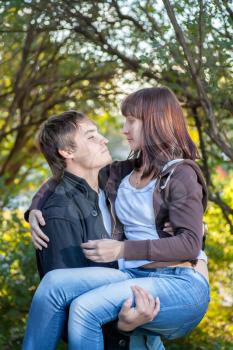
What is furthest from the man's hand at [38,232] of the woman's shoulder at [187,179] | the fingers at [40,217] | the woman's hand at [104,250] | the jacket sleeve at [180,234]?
the woman's shoulder at [187,179]

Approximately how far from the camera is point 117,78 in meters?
5.61

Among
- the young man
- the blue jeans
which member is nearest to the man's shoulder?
the young man

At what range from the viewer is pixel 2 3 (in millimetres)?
4691

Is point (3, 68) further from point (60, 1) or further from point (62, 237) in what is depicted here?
point (62, 237)

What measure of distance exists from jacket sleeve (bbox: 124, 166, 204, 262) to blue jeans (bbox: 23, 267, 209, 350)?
11cm

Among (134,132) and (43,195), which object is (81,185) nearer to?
(43,195)

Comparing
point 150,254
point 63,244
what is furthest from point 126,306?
point 63,244

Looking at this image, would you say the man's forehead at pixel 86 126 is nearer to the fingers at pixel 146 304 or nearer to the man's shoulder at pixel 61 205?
the man's shoulder at pixel 61 205

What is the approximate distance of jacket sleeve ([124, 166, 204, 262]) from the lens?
3.13 meters

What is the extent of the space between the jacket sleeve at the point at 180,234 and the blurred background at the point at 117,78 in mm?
1043

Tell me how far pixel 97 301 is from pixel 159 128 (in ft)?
2.67

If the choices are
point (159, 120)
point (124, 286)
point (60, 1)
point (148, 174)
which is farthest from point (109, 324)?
point (60, 1)

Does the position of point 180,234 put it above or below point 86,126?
below

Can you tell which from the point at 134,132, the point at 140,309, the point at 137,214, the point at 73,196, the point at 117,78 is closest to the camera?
the point at 140,309
